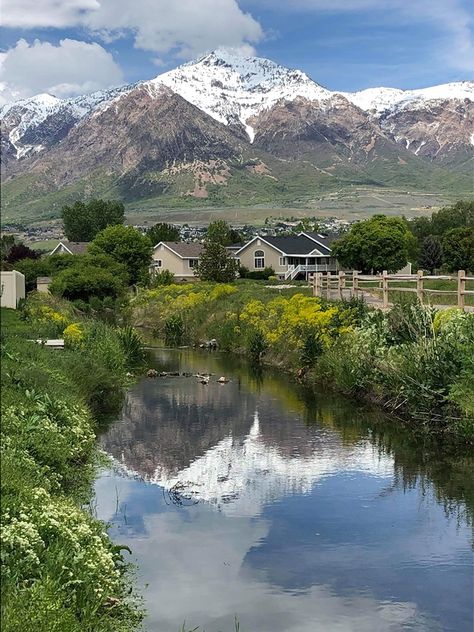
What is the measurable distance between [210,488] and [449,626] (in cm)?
731

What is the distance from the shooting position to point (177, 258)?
109m

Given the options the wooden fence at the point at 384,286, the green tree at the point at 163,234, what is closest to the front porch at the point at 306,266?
the green tree at the point at 163,234

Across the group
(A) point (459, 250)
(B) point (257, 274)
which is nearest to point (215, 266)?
(B) point (257, 274)

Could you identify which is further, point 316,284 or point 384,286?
point 316,284

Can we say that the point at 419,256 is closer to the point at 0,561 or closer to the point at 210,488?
the point at 210,488

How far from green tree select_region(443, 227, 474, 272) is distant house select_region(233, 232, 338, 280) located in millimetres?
15540

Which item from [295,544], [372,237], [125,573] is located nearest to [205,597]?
[125,573]

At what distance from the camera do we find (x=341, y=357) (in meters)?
29.0

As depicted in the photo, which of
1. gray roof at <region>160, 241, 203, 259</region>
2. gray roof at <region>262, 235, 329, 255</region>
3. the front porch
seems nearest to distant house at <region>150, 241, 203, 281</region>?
gray roof at <region>160, 241, 203, 259</region>

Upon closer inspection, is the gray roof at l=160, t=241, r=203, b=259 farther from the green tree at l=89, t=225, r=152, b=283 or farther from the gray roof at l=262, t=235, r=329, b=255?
the green tree at l=89, t=225, r=152, b=283

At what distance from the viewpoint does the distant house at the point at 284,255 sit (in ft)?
350

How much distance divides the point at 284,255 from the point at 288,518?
9165cm

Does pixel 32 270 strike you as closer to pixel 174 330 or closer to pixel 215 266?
pixel 215 266

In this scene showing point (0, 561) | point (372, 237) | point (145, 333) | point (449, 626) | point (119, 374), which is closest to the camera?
point (0, 561)
